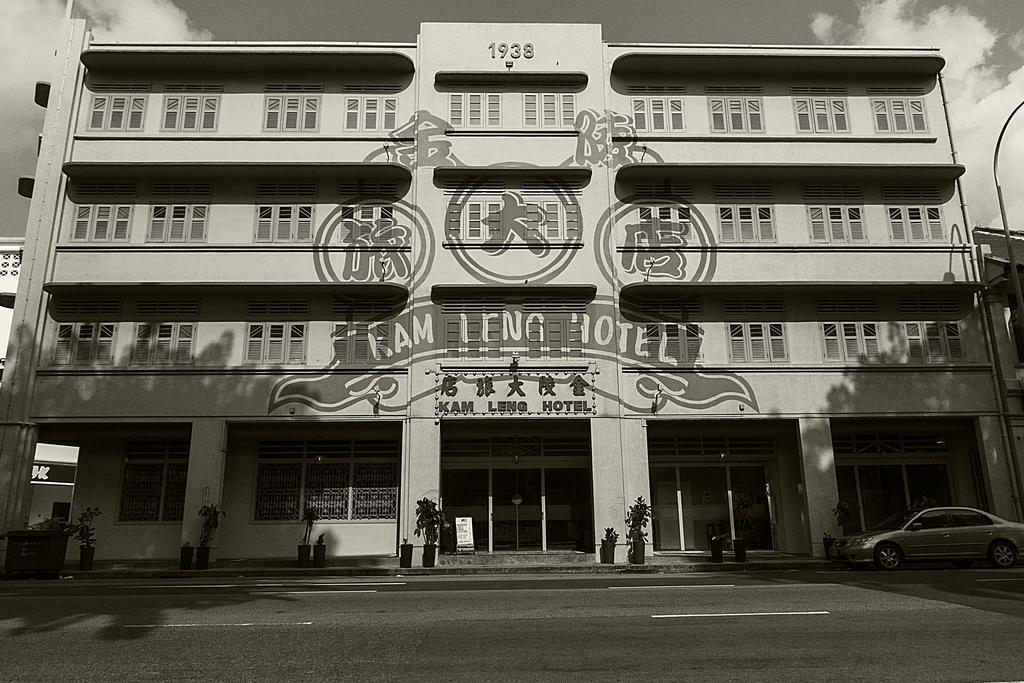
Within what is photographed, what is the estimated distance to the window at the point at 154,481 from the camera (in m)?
23.6

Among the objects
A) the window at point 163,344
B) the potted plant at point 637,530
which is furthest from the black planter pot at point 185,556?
the potted plant at point 637,530

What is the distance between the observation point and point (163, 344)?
23.2 m

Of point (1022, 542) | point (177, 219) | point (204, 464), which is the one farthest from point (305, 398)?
point (1022, 542)

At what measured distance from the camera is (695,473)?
24.3m

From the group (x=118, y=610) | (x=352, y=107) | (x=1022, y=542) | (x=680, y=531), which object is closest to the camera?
(x=118, y=610)

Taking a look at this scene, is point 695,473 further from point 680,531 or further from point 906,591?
point 906,591

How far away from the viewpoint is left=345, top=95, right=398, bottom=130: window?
25312 millimetres

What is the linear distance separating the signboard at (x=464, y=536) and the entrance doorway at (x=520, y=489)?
2.96ft

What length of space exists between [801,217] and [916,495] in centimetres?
986

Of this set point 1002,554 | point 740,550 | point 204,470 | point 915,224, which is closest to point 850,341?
point 915,224

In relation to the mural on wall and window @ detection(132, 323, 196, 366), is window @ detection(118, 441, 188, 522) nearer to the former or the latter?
window @ detection(132, 323, 196, 366)

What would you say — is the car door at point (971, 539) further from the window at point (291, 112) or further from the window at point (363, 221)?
the window at point (291, 112)

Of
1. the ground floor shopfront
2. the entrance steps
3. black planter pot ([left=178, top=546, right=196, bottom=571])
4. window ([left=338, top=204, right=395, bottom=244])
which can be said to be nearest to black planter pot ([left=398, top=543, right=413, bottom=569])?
the entrance steps

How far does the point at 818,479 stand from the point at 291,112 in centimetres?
2093
